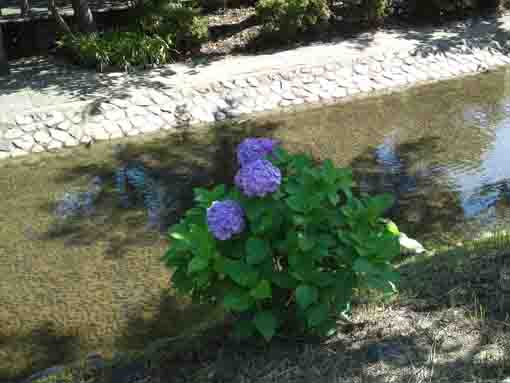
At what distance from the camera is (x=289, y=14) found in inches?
539

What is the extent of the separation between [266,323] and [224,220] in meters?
0.61

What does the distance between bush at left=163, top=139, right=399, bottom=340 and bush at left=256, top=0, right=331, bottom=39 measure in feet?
35.7

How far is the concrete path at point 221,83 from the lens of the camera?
10.3 metres

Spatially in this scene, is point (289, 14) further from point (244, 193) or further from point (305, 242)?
point (305, 242)

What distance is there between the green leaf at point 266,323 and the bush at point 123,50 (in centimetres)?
991

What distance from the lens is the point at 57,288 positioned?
590 cm

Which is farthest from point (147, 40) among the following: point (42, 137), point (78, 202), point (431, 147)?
point (431, 147)

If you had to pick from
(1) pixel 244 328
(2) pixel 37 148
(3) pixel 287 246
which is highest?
(3) pixel 287 246

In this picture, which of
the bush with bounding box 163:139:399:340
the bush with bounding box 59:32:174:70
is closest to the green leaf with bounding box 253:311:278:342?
the bush with bounding box 163:139:399:340

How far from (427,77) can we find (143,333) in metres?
9.23

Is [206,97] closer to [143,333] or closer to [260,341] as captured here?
[143,333]

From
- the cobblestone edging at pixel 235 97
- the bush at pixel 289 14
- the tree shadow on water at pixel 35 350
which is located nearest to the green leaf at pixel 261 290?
the tree shadow on water at pixel 35 350

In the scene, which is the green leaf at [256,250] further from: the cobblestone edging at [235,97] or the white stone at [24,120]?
the white stone at [24,120]

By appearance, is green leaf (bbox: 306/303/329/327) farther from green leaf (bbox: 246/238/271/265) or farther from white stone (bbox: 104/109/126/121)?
white stone (bbox: 104/109/126/121)
